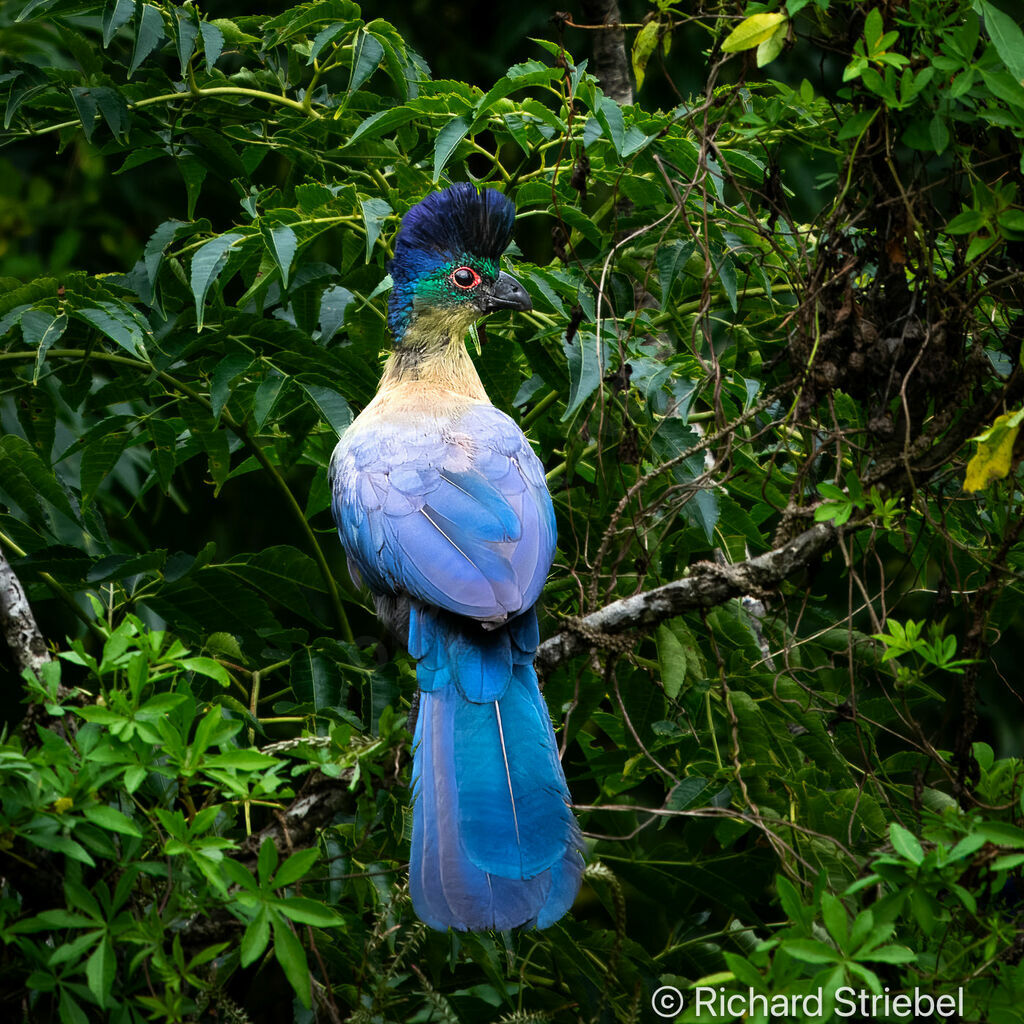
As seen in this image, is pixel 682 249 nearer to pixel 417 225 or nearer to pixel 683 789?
pixel 417 225

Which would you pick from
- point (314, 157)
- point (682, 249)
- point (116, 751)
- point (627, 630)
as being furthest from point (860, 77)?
point (116, 751)

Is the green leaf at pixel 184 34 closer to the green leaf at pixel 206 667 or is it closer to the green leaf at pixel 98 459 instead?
the green leaf at pixel 98 459

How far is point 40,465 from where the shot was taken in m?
3.30

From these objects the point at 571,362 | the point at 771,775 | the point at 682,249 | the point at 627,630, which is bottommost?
the point at 771,775

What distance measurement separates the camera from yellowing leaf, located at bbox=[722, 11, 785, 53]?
2.52 m

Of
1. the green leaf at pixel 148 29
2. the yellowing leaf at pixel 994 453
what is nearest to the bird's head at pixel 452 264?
the green leaf at pixel 148 29

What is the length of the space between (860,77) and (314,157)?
5.36 feet

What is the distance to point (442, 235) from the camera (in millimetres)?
3934

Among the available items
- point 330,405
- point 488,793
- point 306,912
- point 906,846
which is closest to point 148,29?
point 330,405

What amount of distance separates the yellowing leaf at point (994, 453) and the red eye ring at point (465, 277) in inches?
77.4

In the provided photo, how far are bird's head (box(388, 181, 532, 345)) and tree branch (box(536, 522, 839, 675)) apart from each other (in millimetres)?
1231

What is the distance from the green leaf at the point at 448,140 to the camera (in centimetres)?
302

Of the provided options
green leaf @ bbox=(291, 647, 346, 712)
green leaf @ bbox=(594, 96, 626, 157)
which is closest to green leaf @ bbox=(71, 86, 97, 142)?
green leaf @ bbox=(594, 96, 626, 157)

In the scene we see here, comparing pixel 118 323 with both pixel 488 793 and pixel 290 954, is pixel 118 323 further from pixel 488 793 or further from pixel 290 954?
pixel 290 954
